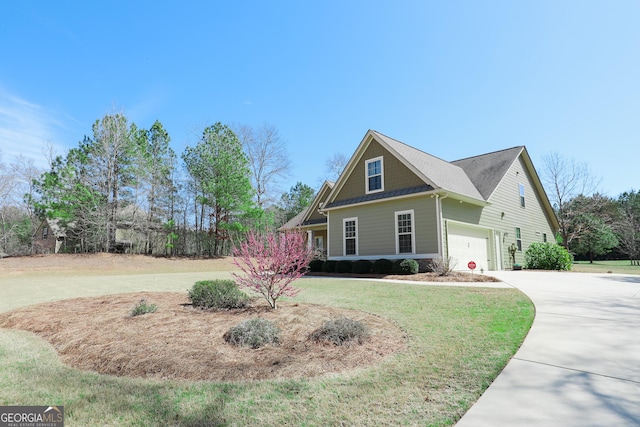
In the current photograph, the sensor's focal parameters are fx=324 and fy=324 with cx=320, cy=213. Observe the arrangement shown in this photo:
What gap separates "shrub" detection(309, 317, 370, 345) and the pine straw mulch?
0.11 m

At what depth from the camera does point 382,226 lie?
15.5 m

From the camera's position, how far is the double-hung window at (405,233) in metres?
14.4

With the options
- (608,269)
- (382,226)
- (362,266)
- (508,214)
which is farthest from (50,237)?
(608,269)

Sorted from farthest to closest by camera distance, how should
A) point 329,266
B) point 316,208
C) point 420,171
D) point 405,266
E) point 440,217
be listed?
1. point 316,208
2. point 329,266
3. point 420,171
4. point 440,217
5. point 405,266

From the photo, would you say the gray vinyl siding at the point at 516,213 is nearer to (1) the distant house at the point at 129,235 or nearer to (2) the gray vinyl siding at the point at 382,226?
(2) the gray vinyl siding at the point at 382,226

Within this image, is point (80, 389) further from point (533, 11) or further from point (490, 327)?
point (533, 11)

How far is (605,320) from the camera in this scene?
500cm

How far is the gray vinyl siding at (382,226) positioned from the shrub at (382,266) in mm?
874

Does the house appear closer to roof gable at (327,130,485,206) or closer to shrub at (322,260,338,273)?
roof gable at (327,130,485,206)

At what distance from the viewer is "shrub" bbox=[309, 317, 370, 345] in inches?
163

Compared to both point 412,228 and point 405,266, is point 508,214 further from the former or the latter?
point 405,266

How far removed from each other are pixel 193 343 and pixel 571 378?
4.14m

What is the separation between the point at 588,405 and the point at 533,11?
1220cm

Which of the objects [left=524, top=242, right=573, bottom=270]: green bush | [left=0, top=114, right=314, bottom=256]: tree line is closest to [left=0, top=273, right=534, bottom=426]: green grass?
[left=524, top=242, right=573, bottom=270]: green bush
